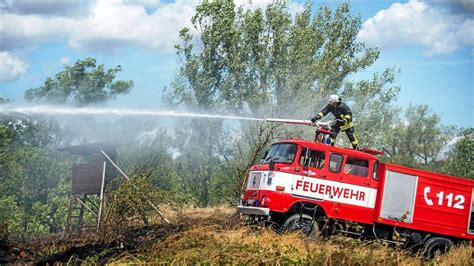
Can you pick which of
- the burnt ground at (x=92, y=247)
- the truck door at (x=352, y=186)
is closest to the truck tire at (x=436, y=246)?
the truck door at (x=352, y=186)

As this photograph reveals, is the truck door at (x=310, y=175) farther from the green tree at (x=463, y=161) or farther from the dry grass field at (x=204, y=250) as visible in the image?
the green tree at (x=463, y=161)

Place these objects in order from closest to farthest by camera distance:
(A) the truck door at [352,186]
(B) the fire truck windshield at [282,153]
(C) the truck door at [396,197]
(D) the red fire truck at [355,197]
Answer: (D) the red fire truck at [355,197] → (B) the fire truck windshield at [282,153] → (A) the truck door at [352,186] → (C) the truck door at [396,197]

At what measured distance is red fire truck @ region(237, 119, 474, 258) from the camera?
51.7 ft

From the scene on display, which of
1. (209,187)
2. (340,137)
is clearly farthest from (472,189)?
(209,187)

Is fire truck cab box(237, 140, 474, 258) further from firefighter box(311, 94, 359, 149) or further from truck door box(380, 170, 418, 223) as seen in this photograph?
firefighter box(311, 94, 359, 149)

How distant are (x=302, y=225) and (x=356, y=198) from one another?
64.2 inches

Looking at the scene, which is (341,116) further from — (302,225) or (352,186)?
(302,225)

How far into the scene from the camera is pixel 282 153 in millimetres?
16219

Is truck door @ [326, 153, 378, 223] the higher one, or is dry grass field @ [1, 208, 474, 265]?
truck door @ [326, 153, 378, 223]

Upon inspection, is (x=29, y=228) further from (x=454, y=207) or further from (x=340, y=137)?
(x=454, y=207)

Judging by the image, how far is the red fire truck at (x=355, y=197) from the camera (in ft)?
51.7

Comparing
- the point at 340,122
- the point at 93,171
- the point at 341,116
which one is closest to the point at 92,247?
the point at 340,122

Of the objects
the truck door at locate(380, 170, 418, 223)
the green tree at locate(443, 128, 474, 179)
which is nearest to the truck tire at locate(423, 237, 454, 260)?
the truck door at locate(380, 170, 418, 223)

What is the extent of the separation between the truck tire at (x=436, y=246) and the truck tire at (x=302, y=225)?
10.2ft
